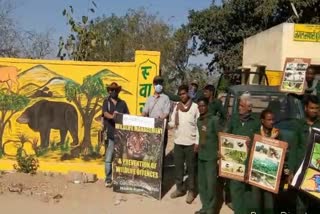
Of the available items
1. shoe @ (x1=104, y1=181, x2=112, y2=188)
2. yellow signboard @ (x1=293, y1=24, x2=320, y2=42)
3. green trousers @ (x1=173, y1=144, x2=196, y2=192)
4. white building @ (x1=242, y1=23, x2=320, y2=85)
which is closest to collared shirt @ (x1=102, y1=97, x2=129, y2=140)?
shoe @ (x1=104, y1=181, x2=112, y2=188)

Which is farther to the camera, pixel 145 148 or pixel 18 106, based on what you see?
pixel 18 106

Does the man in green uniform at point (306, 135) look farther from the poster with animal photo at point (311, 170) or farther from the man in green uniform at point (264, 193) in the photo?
the man in green uniform at point (264, 193)

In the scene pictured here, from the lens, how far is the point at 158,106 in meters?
9.70

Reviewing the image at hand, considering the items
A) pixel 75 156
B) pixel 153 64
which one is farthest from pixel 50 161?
pixel 153 64

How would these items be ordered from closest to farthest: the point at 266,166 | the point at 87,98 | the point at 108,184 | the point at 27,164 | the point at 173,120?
the point at 266,166 < the point at 173,120 < the point at 108,184 < the point at 27,164 < the point at 87,98

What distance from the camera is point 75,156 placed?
1100 cm

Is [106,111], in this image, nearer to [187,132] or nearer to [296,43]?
[187,132]

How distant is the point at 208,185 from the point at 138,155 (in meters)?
1.78

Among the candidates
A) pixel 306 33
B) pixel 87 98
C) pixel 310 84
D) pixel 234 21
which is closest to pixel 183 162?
pixel 310 84

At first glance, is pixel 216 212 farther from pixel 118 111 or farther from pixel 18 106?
pixel 18 106

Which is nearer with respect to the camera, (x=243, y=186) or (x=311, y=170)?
(x=311, y=170)

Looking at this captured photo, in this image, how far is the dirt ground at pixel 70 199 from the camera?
880 cm

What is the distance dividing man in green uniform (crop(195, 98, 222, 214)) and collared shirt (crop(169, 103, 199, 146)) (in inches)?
28.7

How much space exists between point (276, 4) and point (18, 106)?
21.7 m
